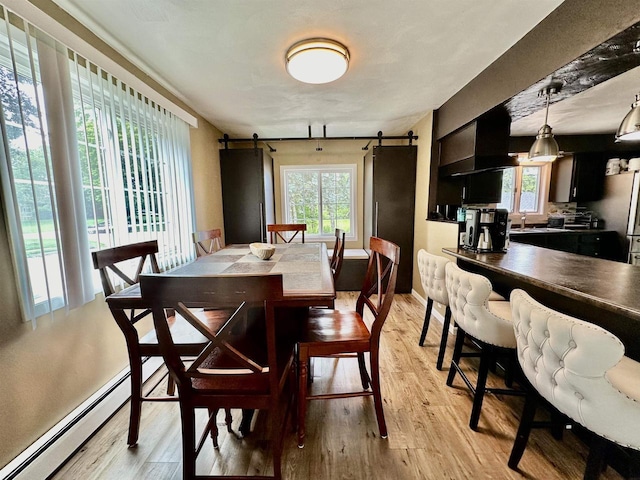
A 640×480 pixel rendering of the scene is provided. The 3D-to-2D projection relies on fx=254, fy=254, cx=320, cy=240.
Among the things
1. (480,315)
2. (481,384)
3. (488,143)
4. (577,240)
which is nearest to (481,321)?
(480,315)

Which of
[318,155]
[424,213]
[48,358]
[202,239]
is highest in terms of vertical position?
[318,155]

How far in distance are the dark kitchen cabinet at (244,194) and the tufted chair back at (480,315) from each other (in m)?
2.85

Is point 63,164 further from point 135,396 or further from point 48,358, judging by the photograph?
point 135,396

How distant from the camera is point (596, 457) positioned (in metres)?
0.92

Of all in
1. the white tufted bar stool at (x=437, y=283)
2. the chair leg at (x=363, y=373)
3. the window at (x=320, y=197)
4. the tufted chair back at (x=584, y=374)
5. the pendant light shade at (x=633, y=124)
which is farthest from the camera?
the window at (x=320, y=197)

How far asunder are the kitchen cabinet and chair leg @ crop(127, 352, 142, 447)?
4519mm

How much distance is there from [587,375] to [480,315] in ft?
1.82

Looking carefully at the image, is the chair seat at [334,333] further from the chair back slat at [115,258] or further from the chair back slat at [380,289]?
the chair back slat at [115,258]

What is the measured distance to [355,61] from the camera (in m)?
1.94

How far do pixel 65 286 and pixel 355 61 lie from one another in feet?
7.76

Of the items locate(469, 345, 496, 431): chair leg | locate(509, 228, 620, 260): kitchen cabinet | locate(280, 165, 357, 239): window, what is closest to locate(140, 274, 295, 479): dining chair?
locate(469, 345, 496, 431): chair leg

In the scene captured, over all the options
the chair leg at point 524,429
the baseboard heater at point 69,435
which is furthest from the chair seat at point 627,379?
the baseboard heater at point 69,435

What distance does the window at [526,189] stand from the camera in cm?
440

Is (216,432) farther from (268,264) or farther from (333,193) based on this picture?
(333,193)
